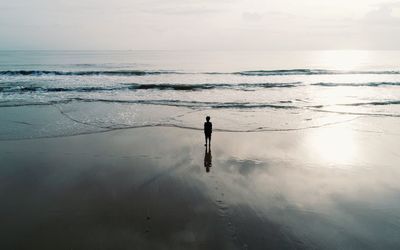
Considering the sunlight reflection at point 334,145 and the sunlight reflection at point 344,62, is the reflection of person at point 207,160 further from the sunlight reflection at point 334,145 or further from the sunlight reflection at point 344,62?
the sunlight reflection at point 344,62

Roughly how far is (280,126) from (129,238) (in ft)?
42.0

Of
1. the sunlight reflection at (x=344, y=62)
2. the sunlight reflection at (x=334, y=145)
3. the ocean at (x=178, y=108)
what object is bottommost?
the sunlight reflection at (x=334, y=145)

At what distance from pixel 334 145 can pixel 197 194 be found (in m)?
7.80

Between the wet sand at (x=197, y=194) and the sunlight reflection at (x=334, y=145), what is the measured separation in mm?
77

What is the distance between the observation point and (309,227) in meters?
7.92

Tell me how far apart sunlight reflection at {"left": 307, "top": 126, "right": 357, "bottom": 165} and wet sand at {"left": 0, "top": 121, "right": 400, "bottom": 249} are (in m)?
0.08

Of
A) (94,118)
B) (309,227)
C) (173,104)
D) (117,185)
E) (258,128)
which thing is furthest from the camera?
(173,104)

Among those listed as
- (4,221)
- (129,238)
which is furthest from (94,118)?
(129,238)

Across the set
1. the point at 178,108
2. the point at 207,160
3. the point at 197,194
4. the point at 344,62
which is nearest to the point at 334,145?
the point at 207,160

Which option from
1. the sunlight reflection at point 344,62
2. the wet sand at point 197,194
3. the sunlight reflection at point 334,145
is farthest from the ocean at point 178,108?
the sunlight reflection at point 344,62

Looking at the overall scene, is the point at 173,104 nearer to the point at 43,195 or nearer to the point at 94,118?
the point at 94,118

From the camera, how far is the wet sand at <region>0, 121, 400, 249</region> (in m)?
7.49

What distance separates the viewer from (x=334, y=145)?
14.9m

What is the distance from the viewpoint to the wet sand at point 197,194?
7.49 meters
